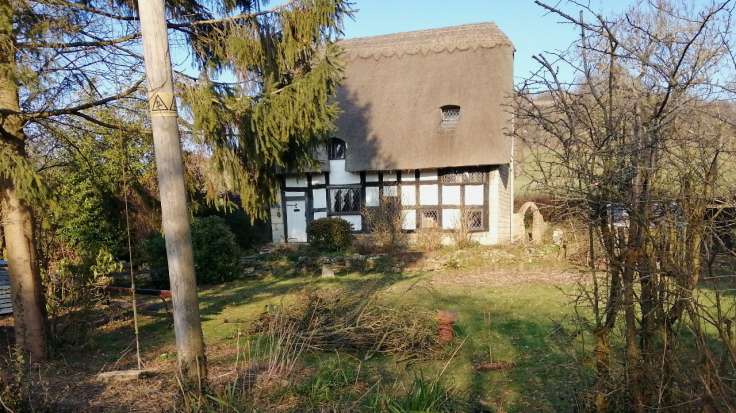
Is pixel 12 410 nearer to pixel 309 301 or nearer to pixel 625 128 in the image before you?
pixel 309 301

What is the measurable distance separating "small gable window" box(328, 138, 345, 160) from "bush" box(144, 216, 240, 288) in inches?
220

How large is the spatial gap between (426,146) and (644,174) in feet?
44.4

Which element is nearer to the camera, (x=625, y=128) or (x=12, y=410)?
(x=625, y=128)

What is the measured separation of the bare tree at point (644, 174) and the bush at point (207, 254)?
1063 cm

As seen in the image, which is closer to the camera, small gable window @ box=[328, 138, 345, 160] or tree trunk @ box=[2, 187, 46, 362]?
tree trunk @ box=[2, 187, 46, 362]

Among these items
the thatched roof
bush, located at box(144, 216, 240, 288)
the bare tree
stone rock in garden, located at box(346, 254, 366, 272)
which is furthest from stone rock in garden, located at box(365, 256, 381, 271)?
the bare tree

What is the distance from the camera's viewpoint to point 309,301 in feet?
20.3

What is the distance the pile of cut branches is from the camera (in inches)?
216

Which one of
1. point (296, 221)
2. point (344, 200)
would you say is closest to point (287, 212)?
point (296, 221)

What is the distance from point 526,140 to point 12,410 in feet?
12.8

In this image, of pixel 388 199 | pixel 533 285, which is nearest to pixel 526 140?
pixel 533 285

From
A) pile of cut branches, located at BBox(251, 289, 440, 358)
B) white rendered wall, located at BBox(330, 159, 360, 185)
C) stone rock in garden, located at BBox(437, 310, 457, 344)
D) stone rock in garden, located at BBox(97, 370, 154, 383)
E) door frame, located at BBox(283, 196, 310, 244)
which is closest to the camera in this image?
stone rock in garden, located at BBox(97, 370, 154, 383)

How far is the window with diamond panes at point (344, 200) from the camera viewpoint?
17.2 m

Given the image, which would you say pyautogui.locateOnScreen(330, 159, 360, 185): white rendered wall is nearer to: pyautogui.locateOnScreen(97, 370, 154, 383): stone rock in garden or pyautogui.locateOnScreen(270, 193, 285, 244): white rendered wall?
pyautogui.locateOnScreen(270, 193, 285, 244): white rendered wall
